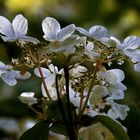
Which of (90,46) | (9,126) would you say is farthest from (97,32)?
(9,126)

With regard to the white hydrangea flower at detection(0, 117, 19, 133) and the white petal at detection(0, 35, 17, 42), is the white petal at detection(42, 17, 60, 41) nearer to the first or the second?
the white petal at detection(0, 35, 17, 42)

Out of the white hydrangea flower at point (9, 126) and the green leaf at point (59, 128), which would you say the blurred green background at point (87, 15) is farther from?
the green leaf at point (59, 128)

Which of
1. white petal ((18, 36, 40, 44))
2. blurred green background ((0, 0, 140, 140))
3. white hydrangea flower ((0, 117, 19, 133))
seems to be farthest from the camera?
blurred green background ((0, 0, 140, 140))

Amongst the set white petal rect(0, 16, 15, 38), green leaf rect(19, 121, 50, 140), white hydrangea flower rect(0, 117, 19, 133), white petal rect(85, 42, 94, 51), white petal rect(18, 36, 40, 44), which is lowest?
green leaf rect(19, 121, 50, 140)

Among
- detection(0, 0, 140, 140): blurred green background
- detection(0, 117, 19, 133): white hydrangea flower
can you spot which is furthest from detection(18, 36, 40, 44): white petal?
detection(0, 0, 140, 140): blurred green background

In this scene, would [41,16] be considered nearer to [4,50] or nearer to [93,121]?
[4,50]

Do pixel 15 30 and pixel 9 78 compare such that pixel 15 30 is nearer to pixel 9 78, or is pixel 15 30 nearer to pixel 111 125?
pixel 9 78
